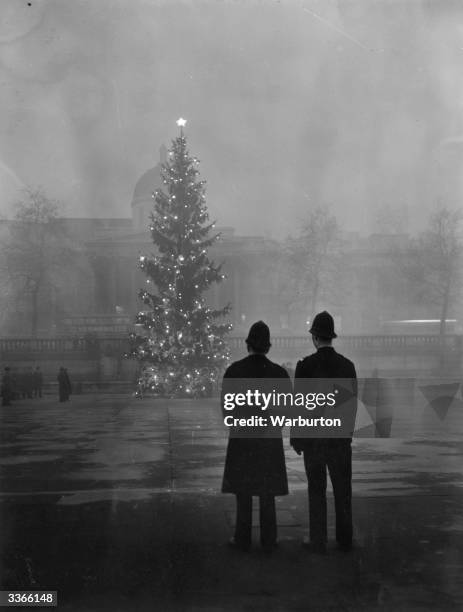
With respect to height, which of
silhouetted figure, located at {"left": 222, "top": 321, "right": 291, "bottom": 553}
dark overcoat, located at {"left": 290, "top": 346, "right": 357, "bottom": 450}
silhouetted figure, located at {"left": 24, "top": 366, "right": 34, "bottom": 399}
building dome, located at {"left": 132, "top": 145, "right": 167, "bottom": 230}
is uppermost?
building dome, located at {"left": 132, "top": 145, "right": 167, "bottom": 230}

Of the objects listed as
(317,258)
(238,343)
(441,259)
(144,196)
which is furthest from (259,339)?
(144,196)

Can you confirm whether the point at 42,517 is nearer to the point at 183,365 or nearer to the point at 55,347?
the point at 183,365

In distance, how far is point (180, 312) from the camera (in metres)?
30.8

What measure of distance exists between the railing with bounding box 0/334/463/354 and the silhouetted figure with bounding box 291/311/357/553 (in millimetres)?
42628

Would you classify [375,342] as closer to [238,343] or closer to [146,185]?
[238,343]

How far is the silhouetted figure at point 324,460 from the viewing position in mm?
6727

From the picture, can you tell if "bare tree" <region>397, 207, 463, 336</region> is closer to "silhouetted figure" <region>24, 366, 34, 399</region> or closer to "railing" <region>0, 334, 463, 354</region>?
"railing" <region>0, 334, 463, 354</region>

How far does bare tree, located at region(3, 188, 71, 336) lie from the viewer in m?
64.9

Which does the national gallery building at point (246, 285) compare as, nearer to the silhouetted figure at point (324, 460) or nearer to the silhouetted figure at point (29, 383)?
the silhouetted figure at point (29, 383)

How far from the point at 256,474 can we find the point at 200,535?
2.94ft

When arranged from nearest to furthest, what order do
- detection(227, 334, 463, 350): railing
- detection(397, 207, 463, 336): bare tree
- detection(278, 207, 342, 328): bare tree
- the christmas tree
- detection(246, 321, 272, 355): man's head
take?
detection(246, 321, 272, 355): man's head < the christmas tree < detection(227, 334, 463, 350): railing < detection(397, 207, 463, 336): bare tree < detection(278, 207, 342, 328): bare tree

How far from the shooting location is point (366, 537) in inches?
283

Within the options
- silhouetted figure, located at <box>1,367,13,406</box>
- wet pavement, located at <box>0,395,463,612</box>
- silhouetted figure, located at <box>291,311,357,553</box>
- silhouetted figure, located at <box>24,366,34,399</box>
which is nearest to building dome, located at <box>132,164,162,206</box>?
silhouetted figure, located at <box>24,366,34,399</box>

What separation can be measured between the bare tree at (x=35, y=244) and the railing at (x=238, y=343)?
483 inches
